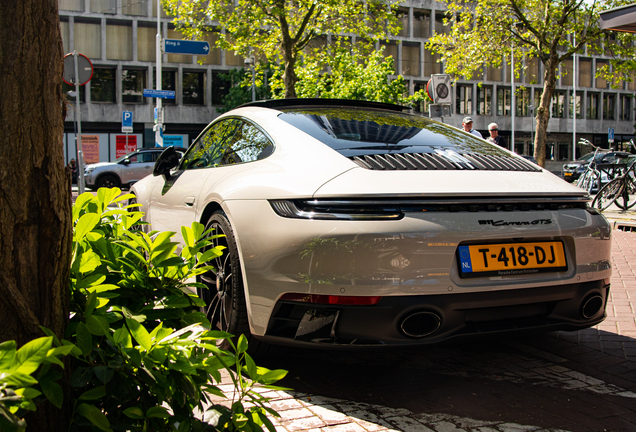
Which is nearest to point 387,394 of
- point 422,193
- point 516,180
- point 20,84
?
point 422,193

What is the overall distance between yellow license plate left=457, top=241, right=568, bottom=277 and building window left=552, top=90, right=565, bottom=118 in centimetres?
5544

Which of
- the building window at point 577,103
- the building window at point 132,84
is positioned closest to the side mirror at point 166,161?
the building window at point 132,84

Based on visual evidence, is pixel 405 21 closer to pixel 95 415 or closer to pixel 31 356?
pixel 95 415

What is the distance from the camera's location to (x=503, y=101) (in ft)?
172

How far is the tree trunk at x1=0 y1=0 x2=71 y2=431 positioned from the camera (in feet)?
5.22

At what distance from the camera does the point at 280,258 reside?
111 inches

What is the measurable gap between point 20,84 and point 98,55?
41.7 m

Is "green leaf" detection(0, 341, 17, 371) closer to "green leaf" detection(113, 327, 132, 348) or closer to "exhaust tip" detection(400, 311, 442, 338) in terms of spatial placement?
"green leaf" detection(113, 327, 132, 348)

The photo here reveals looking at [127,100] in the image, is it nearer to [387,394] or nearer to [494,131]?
[494,131]

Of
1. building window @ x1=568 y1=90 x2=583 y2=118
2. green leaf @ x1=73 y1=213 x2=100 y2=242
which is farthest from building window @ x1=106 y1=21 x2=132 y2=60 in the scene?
green leaf @ x1=73 y1=213 x2=100 y2=242

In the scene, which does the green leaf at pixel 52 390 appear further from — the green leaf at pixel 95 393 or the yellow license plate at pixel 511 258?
the yellow license plate at pixel 511 258

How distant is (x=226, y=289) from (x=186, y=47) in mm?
16210

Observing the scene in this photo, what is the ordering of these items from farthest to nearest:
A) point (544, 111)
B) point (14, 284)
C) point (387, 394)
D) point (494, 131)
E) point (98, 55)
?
1. point (98, 55)
2. point (544, 111)
3. point (494, 131)
4. point (387, 394)
5. point (14, 284)

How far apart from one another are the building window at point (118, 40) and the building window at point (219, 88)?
5.57 m
